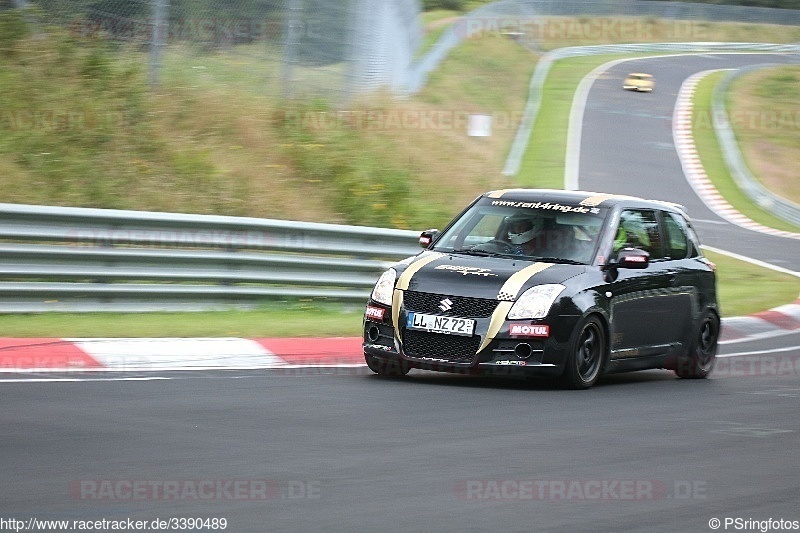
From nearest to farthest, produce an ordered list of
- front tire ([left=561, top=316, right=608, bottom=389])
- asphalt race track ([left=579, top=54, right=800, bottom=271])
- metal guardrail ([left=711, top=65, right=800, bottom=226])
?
front tire ([left=561, top=316, right=608, bottom=389]), asphalt race track ([left=579, top=54, right=800, bottom=271]), metal guardrail ([left=711, top=65, right=800, bottom=226])

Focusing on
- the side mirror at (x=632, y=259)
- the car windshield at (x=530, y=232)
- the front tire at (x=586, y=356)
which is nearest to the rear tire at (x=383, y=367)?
the car windshield at (x=530, y=232)

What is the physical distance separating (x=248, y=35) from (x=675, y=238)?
7784mm

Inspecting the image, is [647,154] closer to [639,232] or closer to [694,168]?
[694,168]

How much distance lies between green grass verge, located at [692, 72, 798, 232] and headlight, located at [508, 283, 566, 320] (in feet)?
78.2

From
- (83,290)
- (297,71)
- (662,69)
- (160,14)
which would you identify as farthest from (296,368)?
(662,69)

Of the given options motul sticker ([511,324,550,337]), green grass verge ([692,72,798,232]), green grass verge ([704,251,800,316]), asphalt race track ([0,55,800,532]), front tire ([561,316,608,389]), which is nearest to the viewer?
asphalt race track ([0,55,800,532])

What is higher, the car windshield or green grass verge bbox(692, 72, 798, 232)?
the car windshield

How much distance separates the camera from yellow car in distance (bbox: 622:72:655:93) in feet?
188

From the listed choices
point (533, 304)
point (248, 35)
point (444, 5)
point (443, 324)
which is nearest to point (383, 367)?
point (443, 324)

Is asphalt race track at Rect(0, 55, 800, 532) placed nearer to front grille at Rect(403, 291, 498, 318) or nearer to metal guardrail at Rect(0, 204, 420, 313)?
front grille at Rect(403, 291, 498, 318)

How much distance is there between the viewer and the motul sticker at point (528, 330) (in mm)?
9766

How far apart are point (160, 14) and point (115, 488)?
37.0 feet

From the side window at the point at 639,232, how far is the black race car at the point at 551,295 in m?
0.01

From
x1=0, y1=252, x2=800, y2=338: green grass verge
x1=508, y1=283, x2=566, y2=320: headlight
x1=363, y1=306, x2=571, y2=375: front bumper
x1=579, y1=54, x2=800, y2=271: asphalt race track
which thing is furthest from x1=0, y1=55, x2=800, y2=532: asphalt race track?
x1=579, y1=54, x2=800, y2=271: asphalt race track
